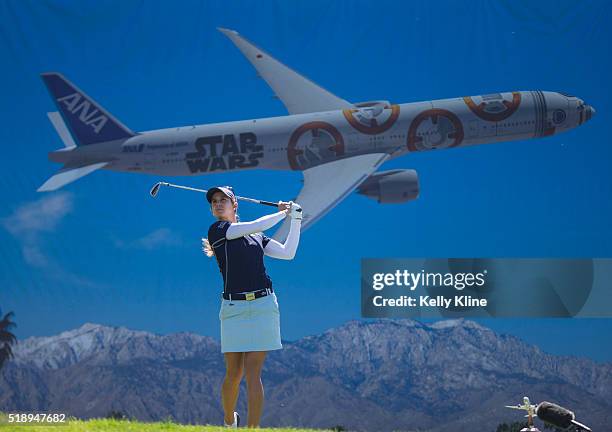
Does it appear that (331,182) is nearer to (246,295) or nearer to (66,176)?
(66,176)

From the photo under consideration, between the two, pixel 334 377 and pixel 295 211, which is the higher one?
pixel 295 211

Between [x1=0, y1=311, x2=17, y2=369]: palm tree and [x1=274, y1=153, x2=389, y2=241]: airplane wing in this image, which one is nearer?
[x1=274, y1=153, x2=389, y2=241]: airplane wing

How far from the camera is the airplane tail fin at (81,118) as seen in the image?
6301 mm

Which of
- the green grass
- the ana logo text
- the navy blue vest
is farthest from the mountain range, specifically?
the navy blue vest

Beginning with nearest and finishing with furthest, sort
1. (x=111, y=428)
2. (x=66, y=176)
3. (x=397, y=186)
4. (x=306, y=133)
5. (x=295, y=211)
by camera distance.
→ (x=295, y=211) < (x=111, y=428) < (x=397, y=186) < (x=66, y=176) < (x=306, y=133)

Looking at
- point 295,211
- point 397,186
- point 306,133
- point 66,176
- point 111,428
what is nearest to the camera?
point 295,211

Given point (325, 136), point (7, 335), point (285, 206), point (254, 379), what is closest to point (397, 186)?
point (325, 136)

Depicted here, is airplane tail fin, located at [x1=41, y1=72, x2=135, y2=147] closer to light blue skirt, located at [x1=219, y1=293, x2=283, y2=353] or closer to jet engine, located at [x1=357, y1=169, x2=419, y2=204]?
jet engine, located at [x1=357, y1=169, x2=419, y2=204]

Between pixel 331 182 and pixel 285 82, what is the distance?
95cm

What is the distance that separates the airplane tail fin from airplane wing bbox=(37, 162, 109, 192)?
0.68ft

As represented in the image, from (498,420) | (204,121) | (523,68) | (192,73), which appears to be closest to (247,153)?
(204,121)

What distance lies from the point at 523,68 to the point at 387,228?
1.79 meters

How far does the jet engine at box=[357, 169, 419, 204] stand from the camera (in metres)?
6.20

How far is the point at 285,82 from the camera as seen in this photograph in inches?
249
